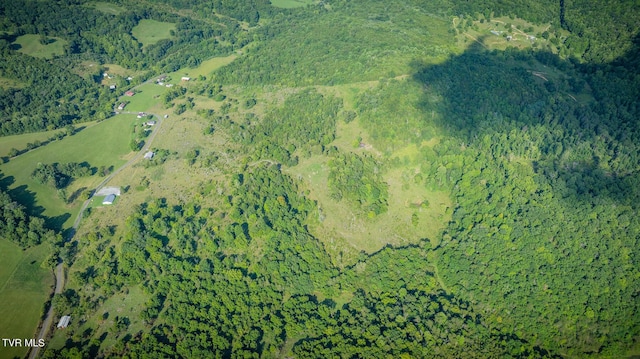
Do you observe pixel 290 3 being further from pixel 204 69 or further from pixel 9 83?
pixel 9 83

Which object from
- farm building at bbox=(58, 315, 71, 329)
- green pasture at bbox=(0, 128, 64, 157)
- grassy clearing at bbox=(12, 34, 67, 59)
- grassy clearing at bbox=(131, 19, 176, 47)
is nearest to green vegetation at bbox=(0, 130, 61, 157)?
green pasture at bbox=(0, 128, 64, 157)

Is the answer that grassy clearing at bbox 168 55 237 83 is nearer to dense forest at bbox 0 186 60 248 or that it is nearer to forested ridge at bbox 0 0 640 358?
forested ridge at bbox 0 0 640 358

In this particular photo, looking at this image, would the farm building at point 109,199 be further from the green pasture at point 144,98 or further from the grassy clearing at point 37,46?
the grassy clearing at point 37,46

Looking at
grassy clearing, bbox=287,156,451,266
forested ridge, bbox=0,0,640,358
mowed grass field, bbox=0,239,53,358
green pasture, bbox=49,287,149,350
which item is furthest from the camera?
grassy clearing, bbox=287,156,451,266

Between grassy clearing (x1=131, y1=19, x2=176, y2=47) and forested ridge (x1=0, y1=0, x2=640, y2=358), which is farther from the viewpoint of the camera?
grassy clearing (x1=131, y1=19, x2=176, y2=47)

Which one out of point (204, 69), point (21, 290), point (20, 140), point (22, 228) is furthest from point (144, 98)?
point (21, 290)

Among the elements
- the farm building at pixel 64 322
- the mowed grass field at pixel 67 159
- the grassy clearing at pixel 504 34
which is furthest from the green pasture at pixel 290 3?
the farm building at pixel 64 322

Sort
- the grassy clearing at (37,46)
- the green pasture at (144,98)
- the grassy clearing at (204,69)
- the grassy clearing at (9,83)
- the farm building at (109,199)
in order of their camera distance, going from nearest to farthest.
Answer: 1. the farm building at (109,199)
2. the grassy clearing at (9,83)
3. the green pasture at (144,98)
4. the grassy clearing at (37,46)
5. the grassy clearing at (204,69)
